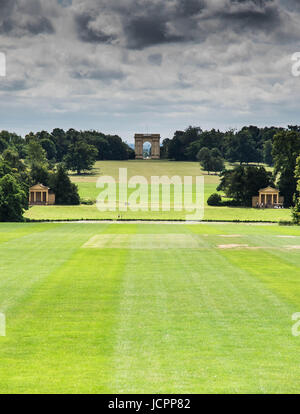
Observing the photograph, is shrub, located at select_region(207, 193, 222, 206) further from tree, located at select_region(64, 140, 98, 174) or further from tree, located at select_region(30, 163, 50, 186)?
tree, located at select_region(64, 140, 98, 174)

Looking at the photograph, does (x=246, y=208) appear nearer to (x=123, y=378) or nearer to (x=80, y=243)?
(x=80, y=243)

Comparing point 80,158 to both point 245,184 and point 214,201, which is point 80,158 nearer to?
point 214,201

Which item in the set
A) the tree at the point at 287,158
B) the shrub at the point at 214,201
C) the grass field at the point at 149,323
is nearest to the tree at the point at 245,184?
the shrub at the point at 214,201

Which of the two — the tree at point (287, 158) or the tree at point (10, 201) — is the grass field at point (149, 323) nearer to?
the tree at point (10, 201)

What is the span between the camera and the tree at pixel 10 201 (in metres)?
86.6

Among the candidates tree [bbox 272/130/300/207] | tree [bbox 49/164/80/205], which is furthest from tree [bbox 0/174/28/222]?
tree [bbox 272/130/300/207]

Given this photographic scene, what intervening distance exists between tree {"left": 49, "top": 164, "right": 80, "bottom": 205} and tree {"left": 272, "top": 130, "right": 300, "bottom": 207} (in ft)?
157

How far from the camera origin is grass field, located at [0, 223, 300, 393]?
1301cm

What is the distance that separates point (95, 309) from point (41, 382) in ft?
26.4

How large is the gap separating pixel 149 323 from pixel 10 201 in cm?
7249

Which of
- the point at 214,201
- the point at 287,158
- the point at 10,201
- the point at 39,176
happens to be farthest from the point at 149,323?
the point at 39,176

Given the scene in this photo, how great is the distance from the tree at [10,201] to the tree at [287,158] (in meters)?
61.5

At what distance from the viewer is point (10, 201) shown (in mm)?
87125
